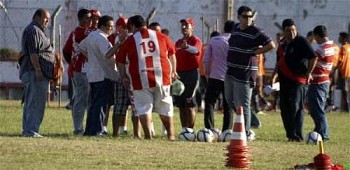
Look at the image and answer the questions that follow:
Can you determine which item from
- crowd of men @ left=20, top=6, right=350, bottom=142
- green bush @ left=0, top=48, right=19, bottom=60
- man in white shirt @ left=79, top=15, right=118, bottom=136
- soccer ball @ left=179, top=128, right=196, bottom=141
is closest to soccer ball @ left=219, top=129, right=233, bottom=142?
crowd of men @ left=20, top=6, right=350, bottom=142

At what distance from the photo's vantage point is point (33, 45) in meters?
16.7

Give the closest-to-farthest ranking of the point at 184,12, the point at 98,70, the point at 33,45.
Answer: the point at 33,45, the point at 98,70, the point at 184,12

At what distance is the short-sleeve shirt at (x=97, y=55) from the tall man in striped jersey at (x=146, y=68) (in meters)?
0.81

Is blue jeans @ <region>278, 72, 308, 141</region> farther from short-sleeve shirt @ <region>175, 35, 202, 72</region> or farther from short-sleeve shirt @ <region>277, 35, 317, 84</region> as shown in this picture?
short-sleeve shirt @ <region>175, 35, 202, 72</region>

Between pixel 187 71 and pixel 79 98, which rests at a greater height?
pixel 187 71

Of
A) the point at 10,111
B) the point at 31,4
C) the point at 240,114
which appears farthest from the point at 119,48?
the point at 31,4

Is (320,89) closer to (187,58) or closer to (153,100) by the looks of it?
(187,58)

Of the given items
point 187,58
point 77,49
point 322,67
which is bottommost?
point 322,67

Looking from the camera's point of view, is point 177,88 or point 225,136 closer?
point 225,136

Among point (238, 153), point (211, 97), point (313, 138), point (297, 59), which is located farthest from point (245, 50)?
point (238, 153)

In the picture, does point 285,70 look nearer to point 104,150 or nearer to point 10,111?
point 104,150

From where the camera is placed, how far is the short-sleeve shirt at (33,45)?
16.7 m

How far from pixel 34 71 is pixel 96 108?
4.40ft

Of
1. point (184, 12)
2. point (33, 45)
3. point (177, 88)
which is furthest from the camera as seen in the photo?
point (184, 12)
